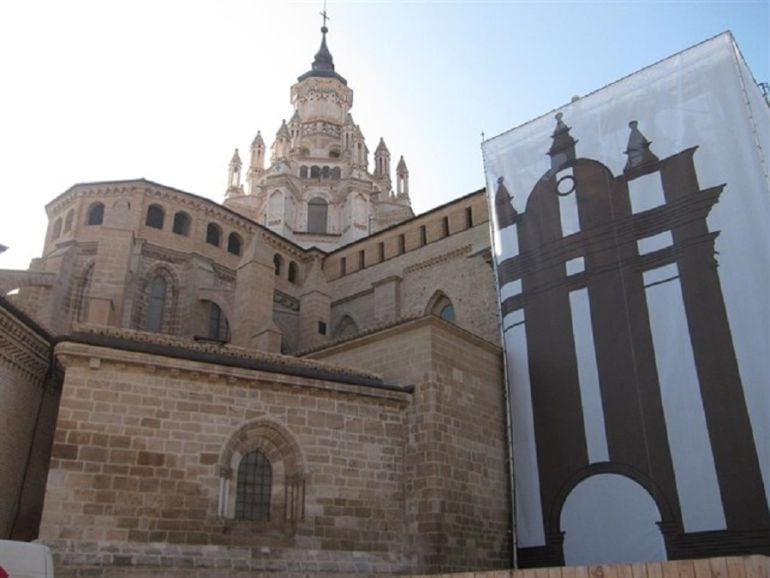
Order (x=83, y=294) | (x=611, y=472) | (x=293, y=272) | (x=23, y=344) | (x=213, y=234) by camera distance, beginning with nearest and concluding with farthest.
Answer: (x=23, y=344) → (x=611, y=472) → (x=83, y=294) → (x=213, y=234) → (x=293, y=272)

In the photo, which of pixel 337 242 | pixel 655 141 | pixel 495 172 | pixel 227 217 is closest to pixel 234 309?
pixel 227 217

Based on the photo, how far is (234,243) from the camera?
26641 mm

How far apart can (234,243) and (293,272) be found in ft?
8.72

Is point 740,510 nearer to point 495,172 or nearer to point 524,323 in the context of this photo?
point 524,323

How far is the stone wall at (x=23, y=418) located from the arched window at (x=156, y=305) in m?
8.89

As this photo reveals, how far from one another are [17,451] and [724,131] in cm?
1532

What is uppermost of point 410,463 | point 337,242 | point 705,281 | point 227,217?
point 337,242

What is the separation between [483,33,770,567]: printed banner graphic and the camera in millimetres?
13305

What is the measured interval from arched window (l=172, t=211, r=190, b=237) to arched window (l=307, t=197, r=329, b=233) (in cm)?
1649

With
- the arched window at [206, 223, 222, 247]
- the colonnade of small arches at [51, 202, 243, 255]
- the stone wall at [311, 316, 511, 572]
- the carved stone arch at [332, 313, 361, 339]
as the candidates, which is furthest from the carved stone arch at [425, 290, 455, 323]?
the arched window at [206, 223, 222, 247]

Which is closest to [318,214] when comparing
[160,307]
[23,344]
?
[160,307]

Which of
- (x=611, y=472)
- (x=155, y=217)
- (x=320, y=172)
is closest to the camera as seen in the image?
(x=611, y=472)

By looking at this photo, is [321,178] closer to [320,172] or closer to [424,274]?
[320,172]

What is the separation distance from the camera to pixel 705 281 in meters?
14.5
